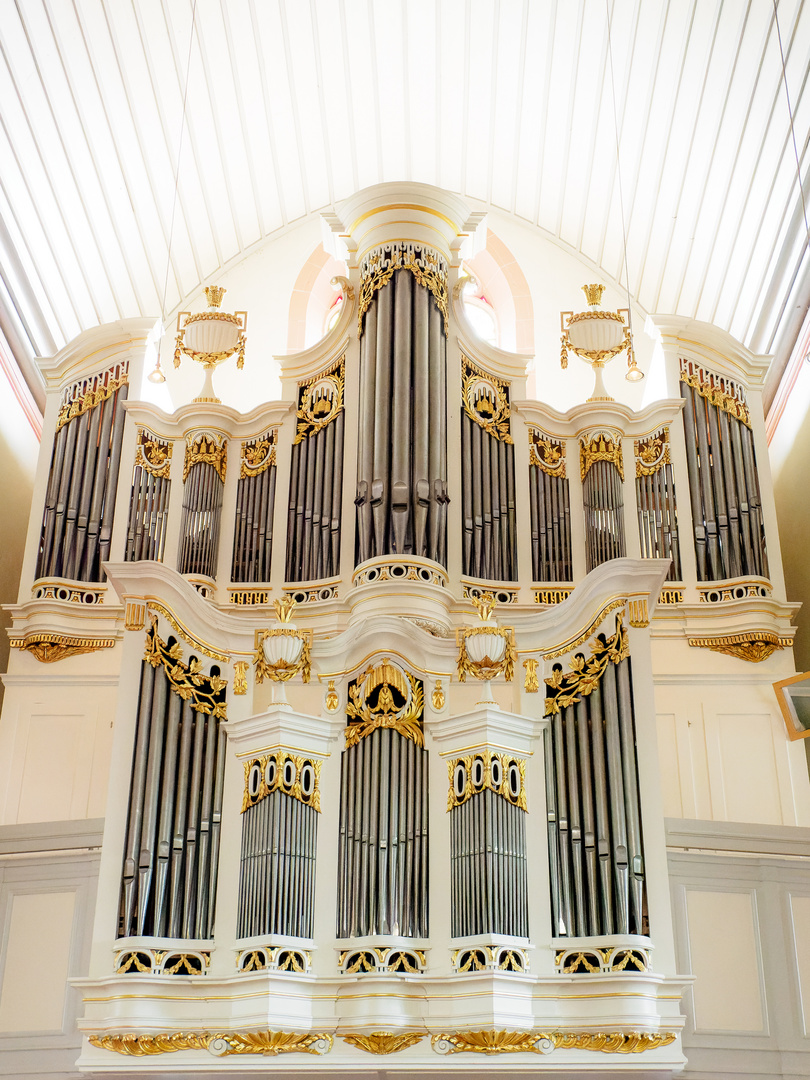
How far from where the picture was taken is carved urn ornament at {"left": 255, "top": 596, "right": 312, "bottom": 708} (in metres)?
10.1

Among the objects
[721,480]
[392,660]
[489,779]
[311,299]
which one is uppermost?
[311,299]

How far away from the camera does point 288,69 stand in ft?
45.8

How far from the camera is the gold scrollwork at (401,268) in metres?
12.9

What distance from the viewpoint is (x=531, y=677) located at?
1011 centimetres

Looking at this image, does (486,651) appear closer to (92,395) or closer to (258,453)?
(258,453)

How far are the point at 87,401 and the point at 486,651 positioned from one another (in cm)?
538

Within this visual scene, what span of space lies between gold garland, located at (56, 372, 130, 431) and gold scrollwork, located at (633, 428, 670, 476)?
16.1ft

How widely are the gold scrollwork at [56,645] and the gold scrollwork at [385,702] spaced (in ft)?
10.3

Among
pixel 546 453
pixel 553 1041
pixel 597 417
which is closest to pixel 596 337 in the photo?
pixel 597 417

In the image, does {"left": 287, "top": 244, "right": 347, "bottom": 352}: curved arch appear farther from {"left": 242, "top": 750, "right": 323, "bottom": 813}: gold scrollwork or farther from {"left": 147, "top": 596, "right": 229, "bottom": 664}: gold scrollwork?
{"left": 242, "top": 750, "right": 323, "bottom": 813}: gold scrollwork

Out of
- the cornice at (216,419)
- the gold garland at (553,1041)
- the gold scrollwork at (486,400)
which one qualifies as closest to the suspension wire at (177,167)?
the cornice at (216,419)

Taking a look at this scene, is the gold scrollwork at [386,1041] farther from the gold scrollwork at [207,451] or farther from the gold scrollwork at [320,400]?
the gold scrollwork at [320,400]

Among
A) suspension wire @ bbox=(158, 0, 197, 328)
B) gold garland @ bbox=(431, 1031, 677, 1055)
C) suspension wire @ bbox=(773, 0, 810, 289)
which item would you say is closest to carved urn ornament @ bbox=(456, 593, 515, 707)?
gold garland @ bbox=(431, 1031, 677, 1055)

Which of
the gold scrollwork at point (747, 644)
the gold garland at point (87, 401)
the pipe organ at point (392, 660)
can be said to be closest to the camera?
the pipe organ at point (392, 660)
